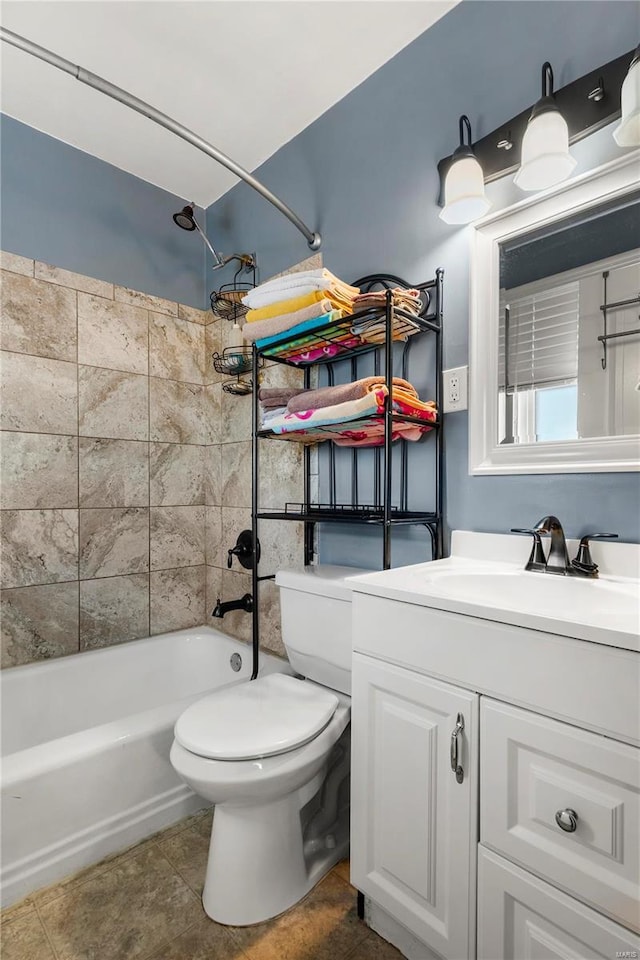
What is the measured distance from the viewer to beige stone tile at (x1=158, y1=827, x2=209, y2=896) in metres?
1.35

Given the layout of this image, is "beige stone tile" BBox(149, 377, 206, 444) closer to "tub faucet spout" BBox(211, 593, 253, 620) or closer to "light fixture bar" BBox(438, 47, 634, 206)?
"tub faucet spout" BBox(211, 593, 253, 620)

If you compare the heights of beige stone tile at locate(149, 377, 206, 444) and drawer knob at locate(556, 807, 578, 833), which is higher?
beige stone tile at locate(149, 377, 206, 444)

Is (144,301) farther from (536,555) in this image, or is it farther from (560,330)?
(536,555)

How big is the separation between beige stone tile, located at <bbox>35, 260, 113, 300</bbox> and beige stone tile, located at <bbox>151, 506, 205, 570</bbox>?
3.25 feet

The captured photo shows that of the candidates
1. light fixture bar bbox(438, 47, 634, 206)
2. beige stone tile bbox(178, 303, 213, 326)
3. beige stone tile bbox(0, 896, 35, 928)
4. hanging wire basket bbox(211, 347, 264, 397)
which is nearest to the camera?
light fixture bar bbox(438, 47, 634, 206)

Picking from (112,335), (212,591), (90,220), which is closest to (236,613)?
(212,591)

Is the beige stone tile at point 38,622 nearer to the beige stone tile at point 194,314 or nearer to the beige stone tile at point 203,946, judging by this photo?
the beige stone tile at point 203,946

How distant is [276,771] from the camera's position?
1137 mm

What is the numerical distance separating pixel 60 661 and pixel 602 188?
237 cm

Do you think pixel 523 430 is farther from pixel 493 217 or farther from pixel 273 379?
pixel 273 379

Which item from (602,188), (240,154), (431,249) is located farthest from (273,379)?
(602,188)

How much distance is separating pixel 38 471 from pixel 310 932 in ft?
5.77

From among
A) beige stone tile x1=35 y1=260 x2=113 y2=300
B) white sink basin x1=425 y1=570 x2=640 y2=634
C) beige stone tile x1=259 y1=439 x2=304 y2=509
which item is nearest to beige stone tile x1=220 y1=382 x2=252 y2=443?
beige stone tile x1=259 y1=439 x2=304 y2=509

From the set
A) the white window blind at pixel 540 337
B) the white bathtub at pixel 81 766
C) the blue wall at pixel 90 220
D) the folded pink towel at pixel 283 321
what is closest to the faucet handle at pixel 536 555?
the white window blind at pixel 540 337
